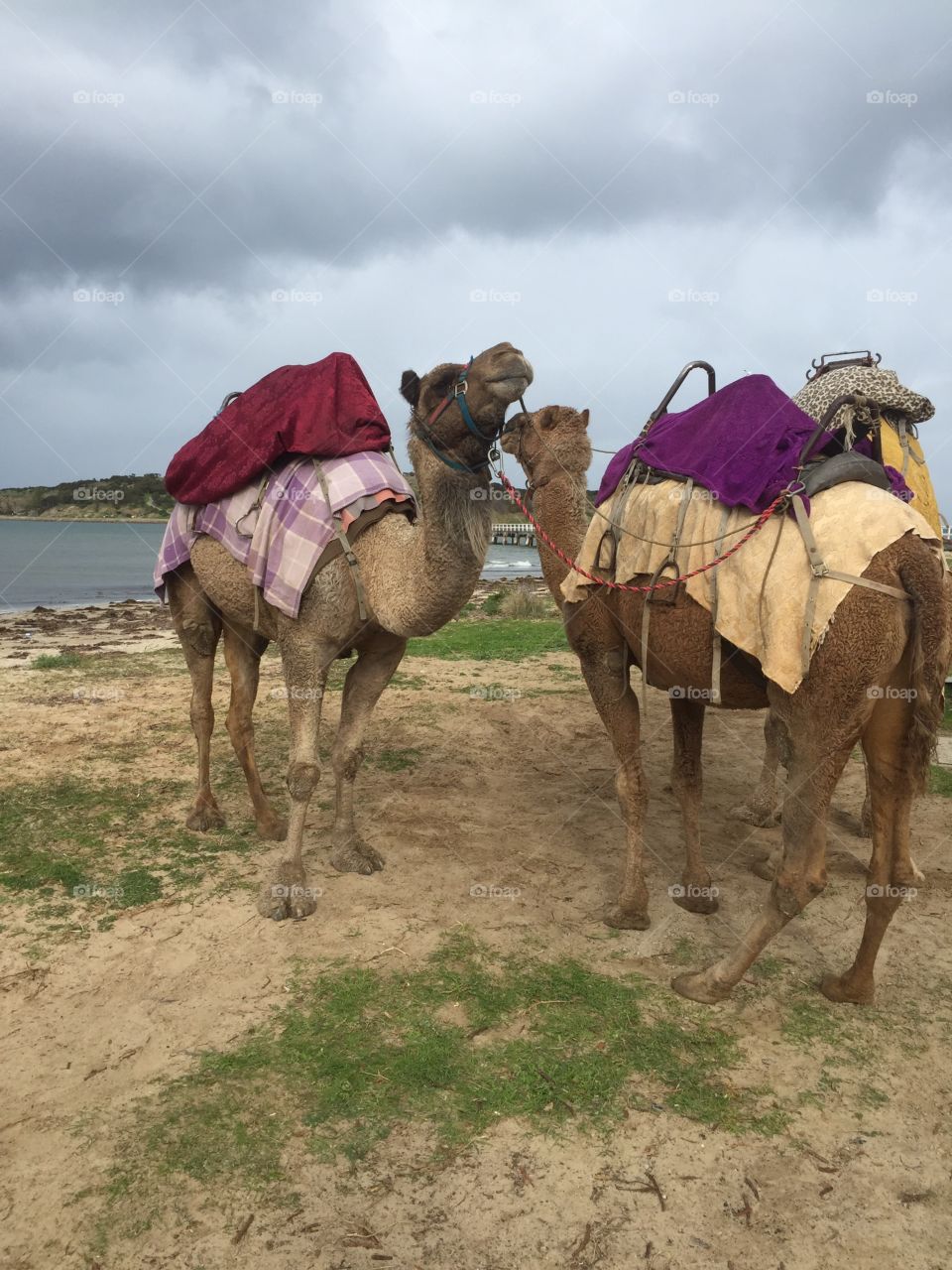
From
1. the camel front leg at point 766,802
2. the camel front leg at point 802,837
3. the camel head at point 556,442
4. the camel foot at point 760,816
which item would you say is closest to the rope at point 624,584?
the camel head at point 556,442

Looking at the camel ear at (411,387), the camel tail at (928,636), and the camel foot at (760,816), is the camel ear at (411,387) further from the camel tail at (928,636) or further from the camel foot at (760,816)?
the camel foot at (760,816)

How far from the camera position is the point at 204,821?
6.08 meters

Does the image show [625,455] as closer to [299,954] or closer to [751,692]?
[751,692]

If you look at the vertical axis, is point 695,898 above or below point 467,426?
below

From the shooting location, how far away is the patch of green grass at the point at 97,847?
4.90m

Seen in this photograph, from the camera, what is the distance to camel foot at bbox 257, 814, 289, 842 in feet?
19.6

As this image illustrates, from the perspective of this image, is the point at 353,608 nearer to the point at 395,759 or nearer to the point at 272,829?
the point at 272,829

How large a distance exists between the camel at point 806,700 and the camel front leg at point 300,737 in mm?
1543

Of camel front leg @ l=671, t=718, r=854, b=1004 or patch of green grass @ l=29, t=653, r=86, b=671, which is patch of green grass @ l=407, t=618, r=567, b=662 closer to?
patch of green grass @ l=29, t=653, r=86, b=671

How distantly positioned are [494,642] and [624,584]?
9.49 m

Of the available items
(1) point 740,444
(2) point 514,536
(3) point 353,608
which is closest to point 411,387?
(3) point 353,608

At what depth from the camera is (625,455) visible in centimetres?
488

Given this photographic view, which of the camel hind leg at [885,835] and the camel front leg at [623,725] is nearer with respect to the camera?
the camel hind leg at [885,835]

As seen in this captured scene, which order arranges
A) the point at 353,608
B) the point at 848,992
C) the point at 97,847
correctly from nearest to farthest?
the point at 848,992 → the point at 353,608 → the point at 97,847
